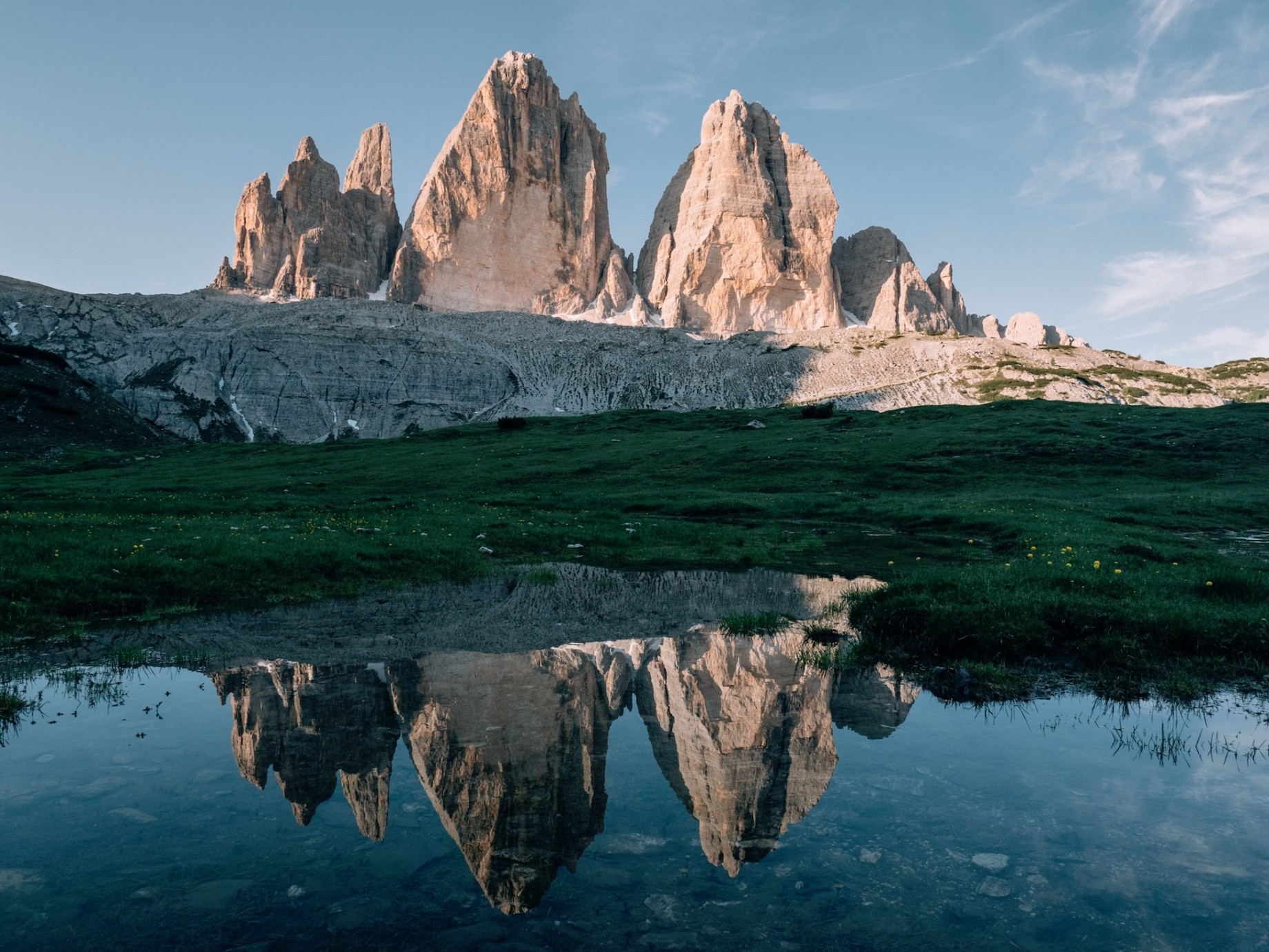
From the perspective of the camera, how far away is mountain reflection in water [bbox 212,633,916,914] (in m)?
6.38

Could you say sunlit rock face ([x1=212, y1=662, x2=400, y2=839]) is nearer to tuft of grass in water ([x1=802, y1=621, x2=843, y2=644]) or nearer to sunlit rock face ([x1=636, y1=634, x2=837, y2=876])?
sunlit rock face ([x1=636, y1=634, x2=837, y2=876])

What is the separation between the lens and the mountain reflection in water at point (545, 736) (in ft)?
20.9

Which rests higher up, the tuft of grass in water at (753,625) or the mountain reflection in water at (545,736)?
the tuft of grass in water at (753,625)

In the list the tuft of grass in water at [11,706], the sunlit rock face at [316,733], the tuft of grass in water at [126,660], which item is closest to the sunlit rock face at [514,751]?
the sunlit rock face at [316,733]

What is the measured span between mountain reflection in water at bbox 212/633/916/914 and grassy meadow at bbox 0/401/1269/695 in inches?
110

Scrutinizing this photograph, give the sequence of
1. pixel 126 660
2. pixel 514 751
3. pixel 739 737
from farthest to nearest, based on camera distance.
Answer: pixel 126 660 → pixel 739 737 → pixel 514 751

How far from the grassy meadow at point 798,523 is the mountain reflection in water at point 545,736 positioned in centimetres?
278

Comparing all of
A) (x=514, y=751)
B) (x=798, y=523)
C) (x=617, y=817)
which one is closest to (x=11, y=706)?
(x=514, y=751)

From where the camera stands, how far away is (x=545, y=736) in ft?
26.7

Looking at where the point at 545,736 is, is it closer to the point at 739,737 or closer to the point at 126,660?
the point at 739,737

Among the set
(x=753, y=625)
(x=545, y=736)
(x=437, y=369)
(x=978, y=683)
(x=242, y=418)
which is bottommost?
(x=545, y=736)

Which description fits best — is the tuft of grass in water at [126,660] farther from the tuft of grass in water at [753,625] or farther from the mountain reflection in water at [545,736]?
the tuft of grass in water at [753,625]

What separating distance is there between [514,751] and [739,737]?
2.53 metres

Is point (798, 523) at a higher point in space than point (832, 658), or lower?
higher
